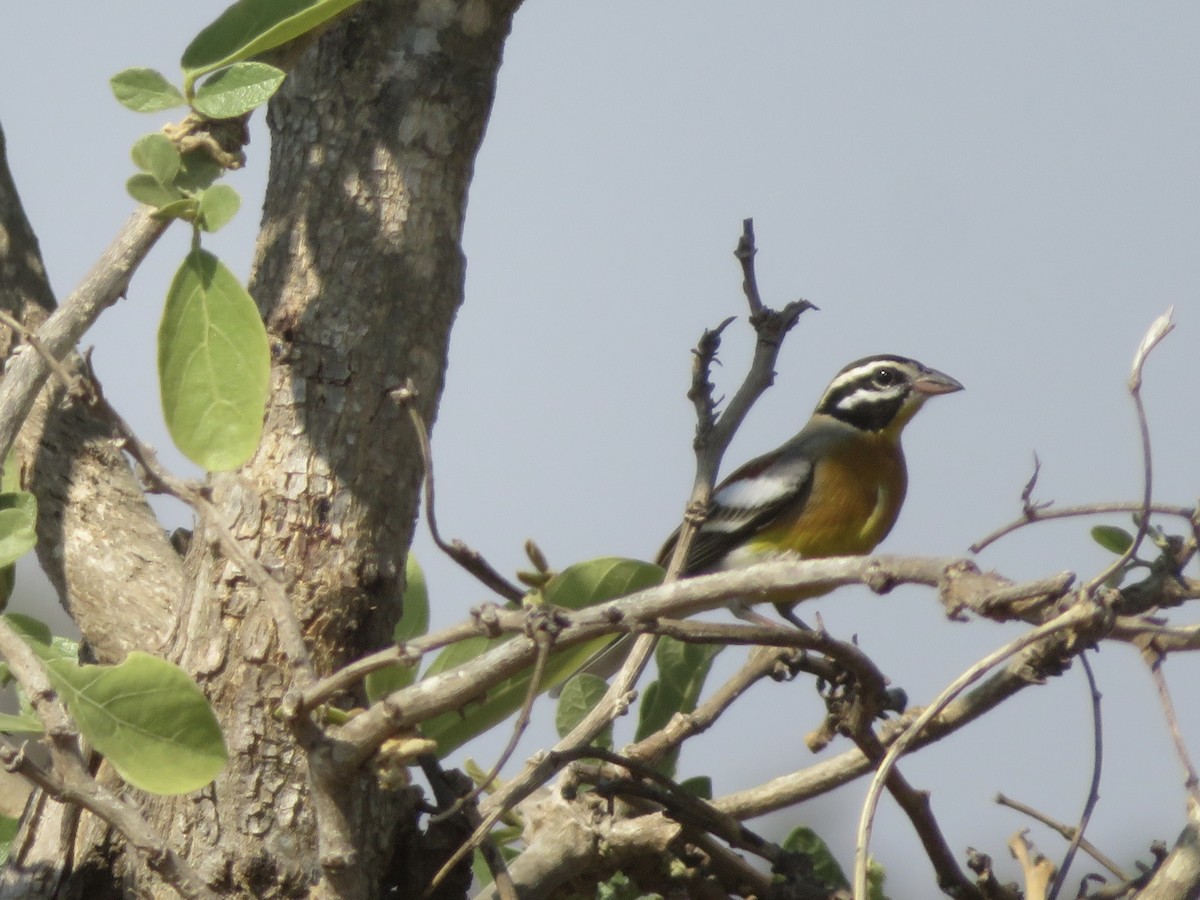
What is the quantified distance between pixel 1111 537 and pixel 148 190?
4.80ft

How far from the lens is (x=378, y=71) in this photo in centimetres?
244

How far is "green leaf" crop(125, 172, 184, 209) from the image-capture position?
1.85 meters

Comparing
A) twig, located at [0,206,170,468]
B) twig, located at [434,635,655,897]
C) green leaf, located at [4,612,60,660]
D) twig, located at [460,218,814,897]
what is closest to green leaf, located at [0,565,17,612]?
green leaf, located at [4,612,60,660]

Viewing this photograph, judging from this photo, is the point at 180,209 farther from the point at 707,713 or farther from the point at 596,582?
the point at 707,713

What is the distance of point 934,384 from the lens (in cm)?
706

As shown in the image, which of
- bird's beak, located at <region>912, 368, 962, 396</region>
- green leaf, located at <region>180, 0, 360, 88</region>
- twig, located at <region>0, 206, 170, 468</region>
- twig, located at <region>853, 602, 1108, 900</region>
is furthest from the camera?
bird's beak, located at <region>912, 368, 962, 396</region>

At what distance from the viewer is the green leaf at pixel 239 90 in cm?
189

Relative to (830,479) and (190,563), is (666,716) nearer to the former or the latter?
(190,563)

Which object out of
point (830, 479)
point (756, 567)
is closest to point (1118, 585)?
point (756, 567)

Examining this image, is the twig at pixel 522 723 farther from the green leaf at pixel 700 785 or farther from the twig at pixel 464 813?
the green leaf at pixel 700 785

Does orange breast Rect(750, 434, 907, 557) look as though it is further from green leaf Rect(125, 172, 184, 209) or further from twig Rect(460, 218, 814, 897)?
green leaf Rect(125, 172, 184, 209)

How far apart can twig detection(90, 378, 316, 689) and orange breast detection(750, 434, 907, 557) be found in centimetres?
427

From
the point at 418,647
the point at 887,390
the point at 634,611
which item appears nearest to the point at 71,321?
the point at 418,647

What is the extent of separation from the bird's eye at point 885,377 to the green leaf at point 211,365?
5.64m
